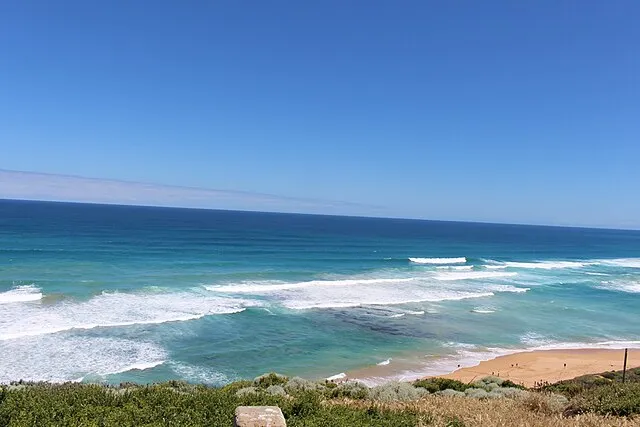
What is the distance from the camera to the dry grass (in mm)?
7145

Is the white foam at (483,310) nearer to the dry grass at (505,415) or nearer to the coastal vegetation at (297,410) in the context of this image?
the coastal vegetation at (297,410)

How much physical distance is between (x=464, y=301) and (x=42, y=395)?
31246 millimetres

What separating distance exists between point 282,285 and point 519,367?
66.4ft

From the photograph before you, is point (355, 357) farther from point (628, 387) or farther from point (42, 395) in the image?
point (42, 395)

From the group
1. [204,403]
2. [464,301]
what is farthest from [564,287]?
[204,403]

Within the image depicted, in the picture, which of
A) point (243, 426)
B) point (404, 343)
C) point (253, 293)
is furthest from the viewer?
point (253, 293)

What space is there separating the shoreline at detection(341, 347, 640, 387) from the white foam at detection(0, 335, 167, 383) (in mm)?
8756

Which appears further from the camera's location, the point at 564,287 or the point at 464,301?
the point at 564,287

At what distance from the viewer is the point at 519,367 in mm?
20969

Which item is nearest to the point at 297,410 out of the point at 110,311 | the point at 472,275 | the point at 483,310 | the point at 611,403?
the point at 611,403

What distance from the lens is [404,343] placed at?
2366 centimetres

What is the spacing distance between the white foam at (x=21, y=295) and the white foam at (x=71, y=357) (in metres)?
7.86

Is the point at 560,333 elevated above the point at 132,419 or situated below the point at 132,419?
below

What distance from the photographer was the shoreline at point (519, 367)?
1905 cm
